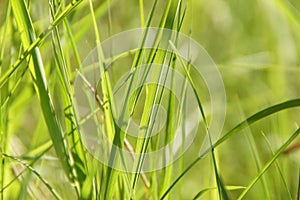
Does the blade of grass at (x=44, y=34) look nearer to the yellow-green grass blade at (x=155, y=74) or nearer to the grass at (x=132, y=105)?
the grass at (x=132, y=105)

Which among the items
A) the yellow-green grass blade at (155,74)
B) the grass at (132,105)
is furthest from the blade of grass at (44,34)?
the yellow-green grass blade at (155,74)

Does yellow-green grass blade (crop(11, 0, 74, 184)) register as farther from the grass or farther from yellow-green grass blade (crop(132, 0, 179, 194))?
yellow-green grass blade (crop(132, 0, 179, 194))

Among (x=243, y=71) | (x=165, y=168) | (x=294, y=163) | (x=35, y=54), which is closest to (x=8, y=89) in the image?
(x=35, y=54)

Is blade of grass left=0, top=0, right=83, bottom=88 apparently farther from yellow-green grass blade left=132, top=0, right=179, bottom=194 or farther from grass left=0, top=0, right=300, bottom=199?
yellow-green grass blade left=132, top=0, right=179, bottom=194

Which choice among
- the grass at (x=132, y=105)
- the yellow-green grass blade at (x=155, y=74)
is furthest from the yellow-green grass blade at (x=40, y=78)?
the yellow-green grass blade at (x=155, y=74)

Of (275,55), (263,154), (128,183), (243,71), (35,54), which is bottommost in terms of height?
(128,183)

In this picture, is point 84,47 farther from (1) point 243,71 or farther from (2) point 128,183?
(2) point 128,183

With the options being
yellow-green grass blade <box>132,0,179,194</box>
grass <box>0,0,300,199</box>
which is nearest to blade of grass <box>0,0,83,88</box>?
grass <box>0,0,300,199</box>

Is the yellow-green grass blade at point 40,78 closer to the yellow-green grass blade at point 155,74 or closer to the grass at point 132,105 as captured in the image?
the grass at point 132,105
